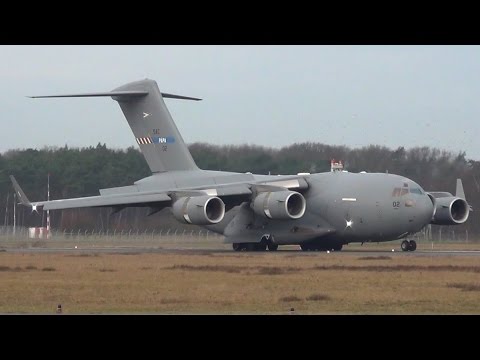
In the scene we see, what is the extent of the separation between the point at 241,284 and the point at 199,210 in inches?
570

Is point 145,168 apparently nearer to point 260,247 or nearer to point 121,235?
point 121,235

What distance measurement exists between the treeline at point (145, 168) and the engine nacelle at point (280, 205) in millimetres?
11495

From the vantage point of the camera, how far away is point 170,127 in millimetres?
42281

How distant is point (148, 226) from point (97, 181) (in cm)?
731

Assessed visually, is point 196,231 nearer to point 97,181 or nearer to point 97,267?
point 97,181

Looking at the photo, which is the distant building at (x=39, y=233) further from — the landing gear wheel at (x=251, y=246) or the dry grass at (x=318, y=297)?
the dry grass at (x=318, y=297)

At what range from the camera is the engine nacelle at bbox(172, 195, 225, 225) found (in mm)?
36656

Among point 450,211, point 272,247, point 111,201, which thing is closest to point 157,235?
point 111,201

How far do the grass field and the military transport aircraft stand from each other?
4.10 m

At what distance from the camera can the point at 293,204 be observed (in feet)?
122

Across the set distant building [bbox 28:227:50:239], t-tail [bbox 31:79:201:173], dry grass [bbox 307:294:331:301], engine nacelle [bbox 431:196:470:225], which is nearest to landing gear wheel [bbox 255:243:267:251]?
t-tail [bbox 31:79:201:173]
